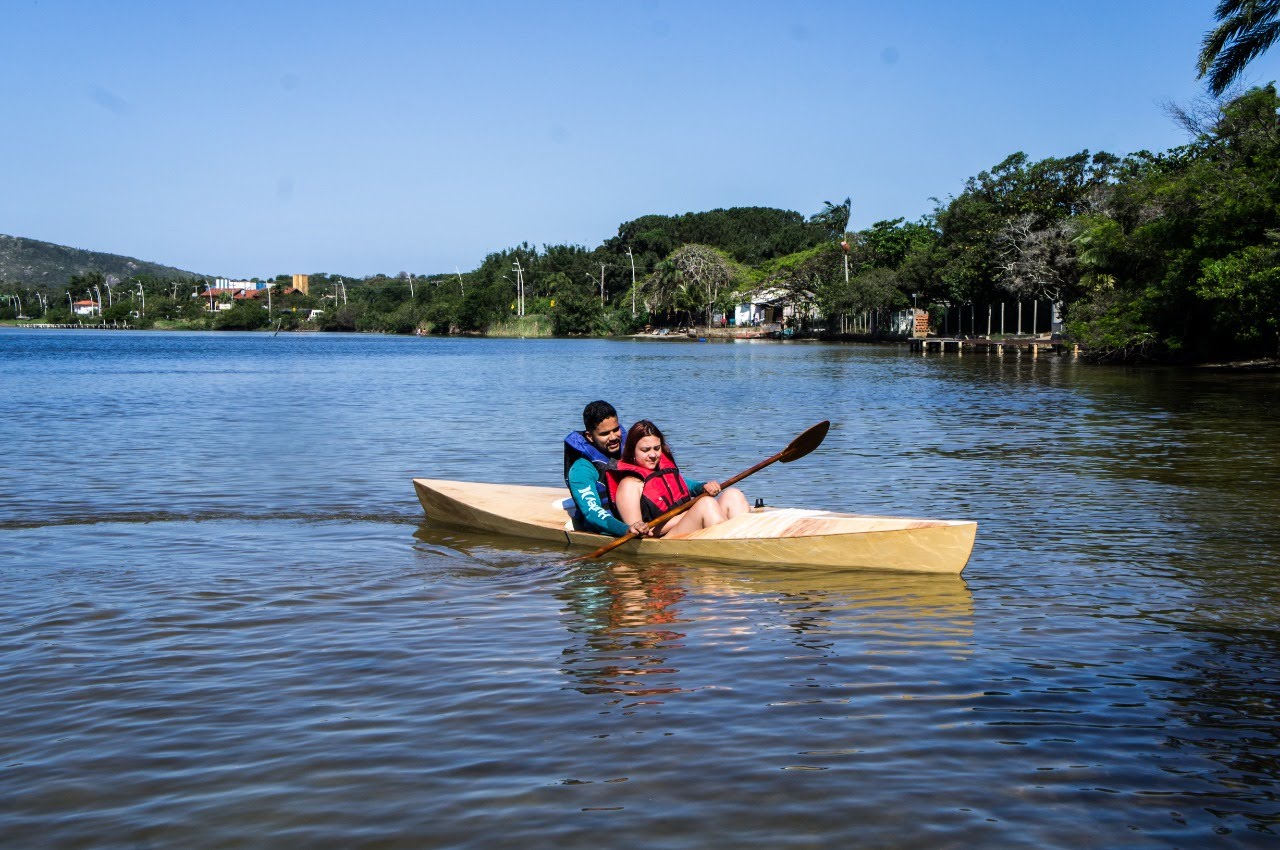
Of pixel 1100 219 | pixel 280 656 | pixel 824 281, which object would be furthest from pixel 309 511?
pixel 824 281

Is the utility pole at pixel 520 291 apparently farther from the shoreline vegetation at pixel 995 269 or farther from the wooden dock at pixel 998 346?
the wooden dock at pixel 998 346

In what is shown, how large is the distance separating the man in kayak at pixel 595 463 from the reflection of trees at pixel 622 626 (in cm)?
38

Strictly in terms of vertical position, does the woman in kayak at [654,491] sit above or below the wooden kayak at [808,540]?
above

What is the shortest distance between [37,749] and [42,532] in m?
6.30

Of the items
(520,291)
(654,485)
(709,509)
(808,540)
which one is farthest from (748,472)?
(520,291)

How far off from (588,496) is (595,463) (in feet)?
0.85

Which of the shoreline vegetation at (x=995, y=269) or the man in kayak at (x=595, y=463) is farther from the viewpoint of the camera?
the shoreline vegetation at (x=995, y=269)

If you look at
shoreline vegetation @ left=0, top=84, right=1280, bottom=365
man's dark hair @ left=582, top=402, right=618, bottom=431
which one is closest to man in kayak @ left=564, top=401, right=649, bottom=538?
man's dark hair @ left=582, top=402, right=618, bottom=431

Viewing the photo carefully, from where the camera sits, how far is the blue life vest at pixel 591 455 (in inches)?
344

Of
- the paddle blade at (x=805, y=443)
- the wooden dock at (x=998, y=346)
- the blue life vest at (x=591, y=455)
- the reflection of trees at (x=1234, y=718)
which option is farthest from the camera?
the wooden dock at (x=998, y=346)

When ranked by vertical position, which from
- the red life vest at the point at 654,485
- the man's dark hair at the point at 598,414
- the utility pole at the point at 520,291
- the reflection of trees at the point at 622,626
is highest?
the utility pole at the point at 520,291

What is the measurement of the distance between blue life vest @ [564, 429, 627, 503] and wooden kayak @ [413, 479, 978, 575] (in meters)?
0.38

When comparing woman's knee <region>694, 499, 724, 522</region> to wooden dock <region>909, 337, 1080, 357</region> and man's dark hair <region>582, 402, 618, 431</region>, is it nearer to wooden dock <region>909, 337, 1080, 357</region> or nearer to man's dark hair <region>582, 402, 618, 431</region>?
man's dark hair <region>582, 402, 618, 431</region>

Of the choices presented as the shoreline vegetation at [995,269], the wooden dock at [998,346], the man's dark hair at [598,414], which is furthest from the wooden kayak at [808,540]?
the wooden dock at [998,346]
